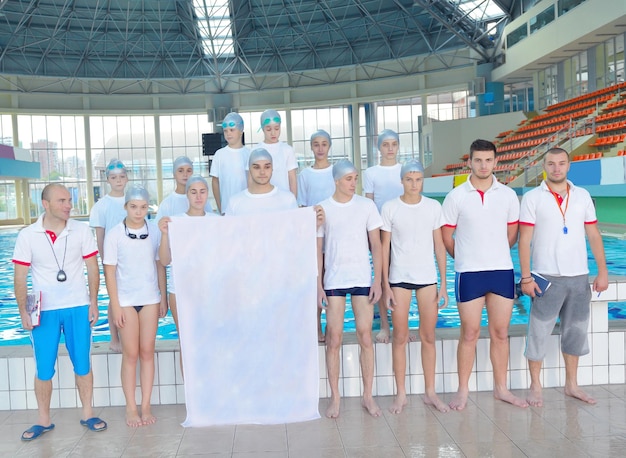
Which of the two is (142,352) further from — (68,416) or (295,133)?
(295,133)

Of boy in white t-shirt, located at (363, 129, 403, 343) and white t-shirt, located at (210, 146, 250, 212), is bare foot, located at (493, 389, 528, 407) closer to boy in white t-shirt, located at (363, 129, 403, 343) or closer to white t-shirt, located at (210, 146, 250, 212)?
boy in white t-shirt, located at (363, 129, 403, 343)

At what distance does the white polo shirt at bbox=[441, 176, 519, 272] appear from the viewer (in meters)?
4.28

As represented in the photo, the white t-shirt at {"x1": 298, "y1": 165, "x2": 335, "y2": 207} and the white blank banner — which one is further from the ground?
the white t-shirt at {"x1": 298, "y1": 165, "x2": 335, "y2": 207}

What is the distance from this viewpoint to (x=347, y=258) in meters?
4.24

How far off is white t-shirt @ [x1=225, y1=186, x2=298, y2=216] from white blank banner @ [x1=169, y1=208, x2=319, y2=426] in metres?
0.12

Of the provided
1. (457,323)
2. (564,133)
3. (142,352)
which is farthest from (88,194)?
(142,352)

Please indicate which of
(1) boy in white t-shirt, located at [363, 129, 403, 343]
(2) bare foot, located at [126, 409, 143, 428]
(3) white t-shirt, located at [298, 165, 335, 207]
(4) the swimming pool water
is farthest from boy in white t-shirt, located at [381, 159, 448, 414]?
(4) the swimming pool water

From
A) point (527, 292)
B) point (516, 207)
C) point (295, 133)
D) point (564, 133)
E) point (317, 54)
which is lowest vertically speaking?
point (527, 292)

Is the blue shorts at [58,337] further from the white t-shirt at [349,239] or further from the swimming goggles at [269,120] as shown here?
the swimming goggles at [269,120]

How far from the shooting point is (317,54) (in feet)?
98.7

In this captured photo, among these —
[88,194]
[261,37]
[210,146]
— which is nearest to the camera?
[210,146]

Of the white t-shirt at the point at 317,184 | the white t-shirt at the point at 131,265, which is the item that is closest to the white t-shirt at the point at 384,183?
the white t-shirt at the point at 317,184

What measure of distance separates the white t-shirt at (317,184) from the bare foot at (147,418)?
208 centimetres

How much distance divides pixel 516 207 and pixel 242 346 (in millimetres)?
2070
